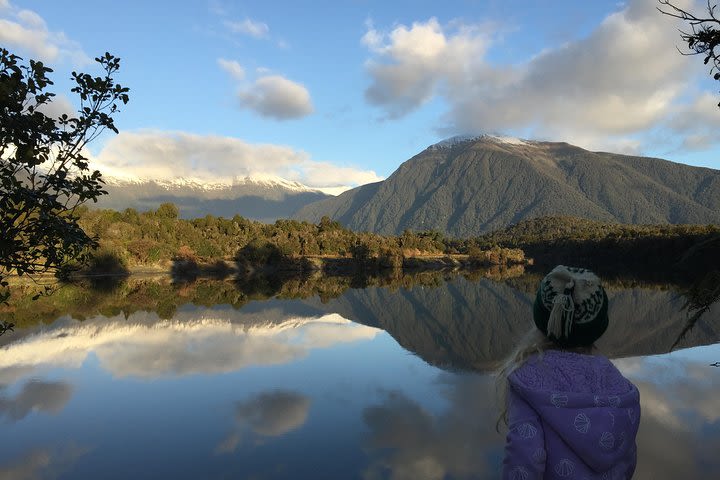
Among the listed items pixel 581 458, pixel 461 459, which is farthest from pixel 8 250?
pixel 461 459

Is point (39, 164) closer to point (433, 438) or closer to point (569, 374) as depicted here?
point (569, 374)

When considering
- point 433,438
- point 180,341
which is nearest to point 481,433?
point 433,438

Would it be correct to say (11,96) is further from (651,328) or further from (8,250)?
(651,328)

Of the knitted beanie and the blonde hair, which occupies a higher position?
the knitted beanie

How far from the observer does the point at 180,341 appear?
21.6m

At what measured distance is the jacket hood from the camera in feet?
7.59

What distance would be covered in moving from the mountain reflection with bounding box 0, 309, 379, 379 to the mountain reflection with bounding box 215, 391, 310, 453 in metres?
4.18

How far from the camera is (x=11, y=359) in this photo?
59.8 feet

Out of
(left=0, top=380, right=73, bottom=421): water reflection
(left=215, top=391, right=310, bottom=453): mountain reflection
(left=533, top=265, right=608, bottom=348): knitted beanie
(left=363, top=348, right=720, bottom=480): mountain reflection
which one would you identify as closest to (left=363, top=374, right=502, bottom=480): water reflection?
(left=363, top=348, right=720, bottom=480): mountain reflection

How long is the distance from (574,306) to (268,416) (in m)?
10.3

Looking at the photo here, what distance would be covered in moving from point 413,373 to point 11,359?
1472 cm

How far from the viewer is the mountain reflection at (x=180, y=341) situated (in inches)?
694

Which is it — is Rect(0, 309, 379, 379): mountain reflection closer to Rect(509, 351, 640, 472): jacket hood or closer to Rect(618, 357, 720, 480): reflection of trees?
Rect(618, 357, 720, 480): reflection of trees

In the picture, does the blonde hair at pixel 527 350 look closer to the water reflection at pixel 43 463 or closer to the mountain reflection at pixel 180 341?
the water reflection at pixel 43 463
